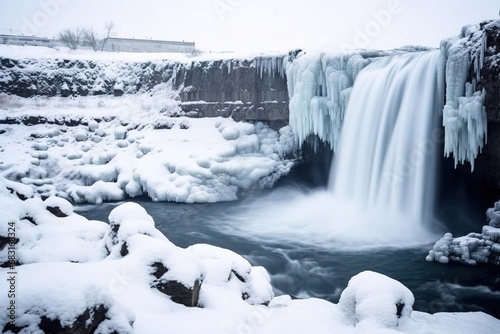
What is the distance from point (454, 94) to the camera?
8.04 m

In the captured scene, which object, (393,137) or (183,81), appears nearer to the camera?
(393,137)

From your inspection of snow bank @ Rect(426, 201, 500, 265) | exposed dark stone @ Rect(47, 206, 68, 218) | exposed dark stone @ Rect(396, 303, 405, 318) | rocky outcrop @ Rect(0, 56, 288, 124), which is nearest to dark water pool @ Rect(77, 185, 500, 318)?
snow bank @ Rect(426, 201, 500, 265)

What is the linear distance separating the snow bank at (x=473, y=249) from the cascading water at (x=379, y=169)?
1.22 meters

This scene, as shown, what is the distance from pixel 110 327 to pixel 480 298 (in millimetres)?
6384

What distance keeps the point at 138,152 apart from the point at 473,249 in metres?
13.2

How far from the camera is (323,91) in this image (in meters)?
12.7

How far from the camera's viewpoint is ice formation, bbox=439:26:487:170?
25.2 feet

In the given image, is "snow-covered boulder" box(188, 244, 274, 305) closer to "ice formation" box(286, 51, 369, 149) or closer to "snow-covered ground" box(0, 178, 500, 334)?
"snow-covered ground" box(0, 178, 500, 334)

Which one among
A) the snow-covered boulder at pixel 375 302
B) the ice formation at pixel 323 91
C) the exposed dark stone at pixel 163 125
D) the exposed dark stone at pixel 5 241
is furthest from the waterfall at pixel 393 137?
the exposed dark stone at pixel 5 241

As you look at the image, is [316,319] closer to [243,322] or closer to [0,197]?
[243,322]

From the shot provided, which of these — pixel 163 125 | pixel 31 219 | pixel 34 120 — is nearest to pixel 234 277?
pixel 31 219

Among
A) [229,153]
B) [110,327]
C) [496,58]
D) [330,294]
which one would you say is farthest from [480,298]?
[229,153]

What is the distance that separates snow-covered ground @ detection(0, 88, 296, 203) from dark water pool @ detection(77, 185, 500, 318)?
3.09 meters

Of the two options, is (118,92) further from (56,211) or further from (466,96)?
(466,96)
